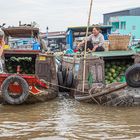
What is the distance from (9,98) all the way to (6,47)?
3650 mm

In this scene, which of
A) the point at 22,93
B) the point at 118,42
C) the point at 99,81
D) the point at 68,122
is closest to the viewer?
the point at 68,122

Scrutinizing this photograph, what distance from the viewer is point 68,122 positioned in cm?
788

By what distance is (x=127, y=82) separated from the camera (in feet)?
33.1

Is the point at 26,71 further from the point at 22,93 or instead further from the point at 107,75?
the point at 22,93

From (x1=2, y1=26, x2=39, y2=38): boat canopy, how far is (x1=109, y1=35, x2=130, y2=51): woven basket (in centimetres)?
275

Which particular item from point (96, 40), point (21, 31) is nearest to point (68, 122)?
point (96, 40)

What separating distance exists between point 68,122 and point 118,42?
18.2ft

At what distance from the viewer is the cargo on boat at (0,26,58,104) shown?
32.1 ft

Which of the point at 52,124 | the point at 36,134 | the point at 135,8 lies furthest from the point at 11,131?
the point at 135,8

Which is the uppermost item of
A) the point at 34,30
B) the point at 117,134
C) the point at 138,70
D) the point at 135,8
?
the point at 135,8

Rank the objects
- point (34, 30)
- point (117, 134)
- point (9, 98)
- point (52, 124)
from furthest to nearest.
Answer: point (34, 30), point (9, 98), point (52, 124), point (117, 134)

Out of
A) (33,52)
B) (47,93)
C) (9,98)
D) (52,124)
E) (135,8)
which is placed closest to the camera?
(52,124)

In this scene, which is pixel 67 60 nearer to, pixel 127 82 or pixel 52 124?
pixel 127 82

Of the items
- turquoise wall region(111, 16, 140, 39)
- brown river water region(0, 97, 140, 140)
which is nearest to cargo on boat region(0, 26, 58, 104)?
brown river water region(0, 97, 140, 140)
